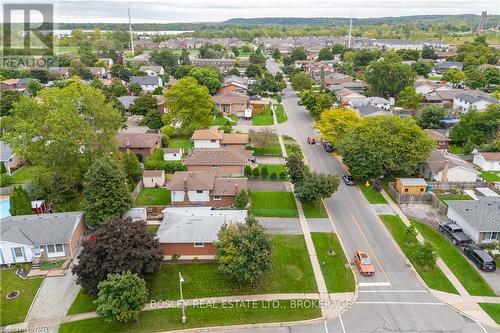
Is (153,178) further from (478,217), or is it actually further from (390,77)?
(390,77)

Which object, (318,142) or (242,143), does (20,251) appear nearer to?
(242,143)

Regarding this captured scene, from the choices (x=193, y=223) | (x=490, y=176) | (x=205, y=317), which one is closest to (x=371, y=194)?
(x=490, y=176)

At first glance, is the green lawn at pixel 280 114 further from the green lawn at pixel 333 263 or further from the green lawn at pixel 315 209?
the green lawn at pixel 333 263

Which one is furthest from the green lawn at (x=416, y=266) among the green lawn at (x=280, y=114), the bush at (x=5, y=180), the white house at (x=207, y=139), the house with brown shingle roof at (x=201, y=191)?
the bush at (x=5, y=180)

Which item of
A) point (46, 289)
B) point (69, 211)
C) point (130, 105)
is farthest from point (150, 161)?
point (130, 105)

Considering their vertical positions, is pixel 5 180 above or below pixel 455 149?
below

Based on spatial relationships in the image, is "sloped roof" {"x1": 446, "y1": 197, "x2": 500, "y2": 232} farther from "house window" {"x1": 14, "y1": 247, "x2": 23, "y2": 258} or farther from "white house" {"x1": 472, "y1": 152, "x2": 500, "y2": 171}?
"house window" {"x1": 14, "y1": 247, "x2": 23, "y2": 258}
